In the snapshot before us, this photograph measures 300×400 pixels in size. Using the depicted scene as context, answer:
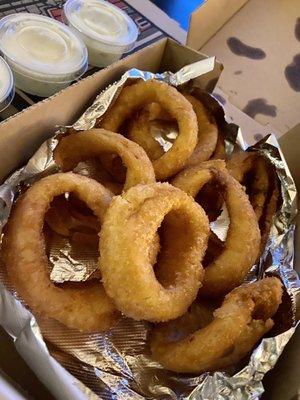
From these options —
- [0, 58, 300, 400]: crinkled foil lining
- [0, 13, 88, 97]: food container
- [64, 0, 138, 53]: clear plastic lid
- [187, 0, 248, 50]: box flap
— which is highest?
[187, 0, 248, 50]: box flap

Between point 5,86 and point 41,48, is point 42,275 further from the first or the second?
point 41,48

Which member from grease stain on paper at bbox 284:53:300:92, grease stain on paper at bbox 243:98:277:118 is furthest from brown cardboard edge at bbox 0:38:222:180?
grease stain on paper at bbox 284:53:300:92

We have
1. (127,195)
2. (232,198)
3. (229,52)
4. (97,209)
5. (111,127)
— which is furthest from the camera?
(229,52)

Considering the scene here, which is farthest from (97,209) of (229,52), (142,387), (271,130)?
(229,52)

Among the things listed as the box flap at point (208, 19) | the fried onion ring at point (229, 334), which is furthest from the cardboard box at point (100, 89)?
the fried onion ring at point (229, 334)

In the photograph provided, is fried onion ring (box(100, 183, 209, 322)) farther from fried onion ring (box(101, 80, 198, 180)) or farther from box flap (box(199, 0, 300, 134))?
box flap (box(199, 0, 300, 134))

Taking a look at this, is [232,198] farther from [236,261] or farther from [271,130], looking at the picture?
[271,130]

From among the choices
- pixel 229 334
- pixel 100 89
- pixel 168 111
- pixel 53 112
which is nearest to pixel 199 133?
pixel 168 111
